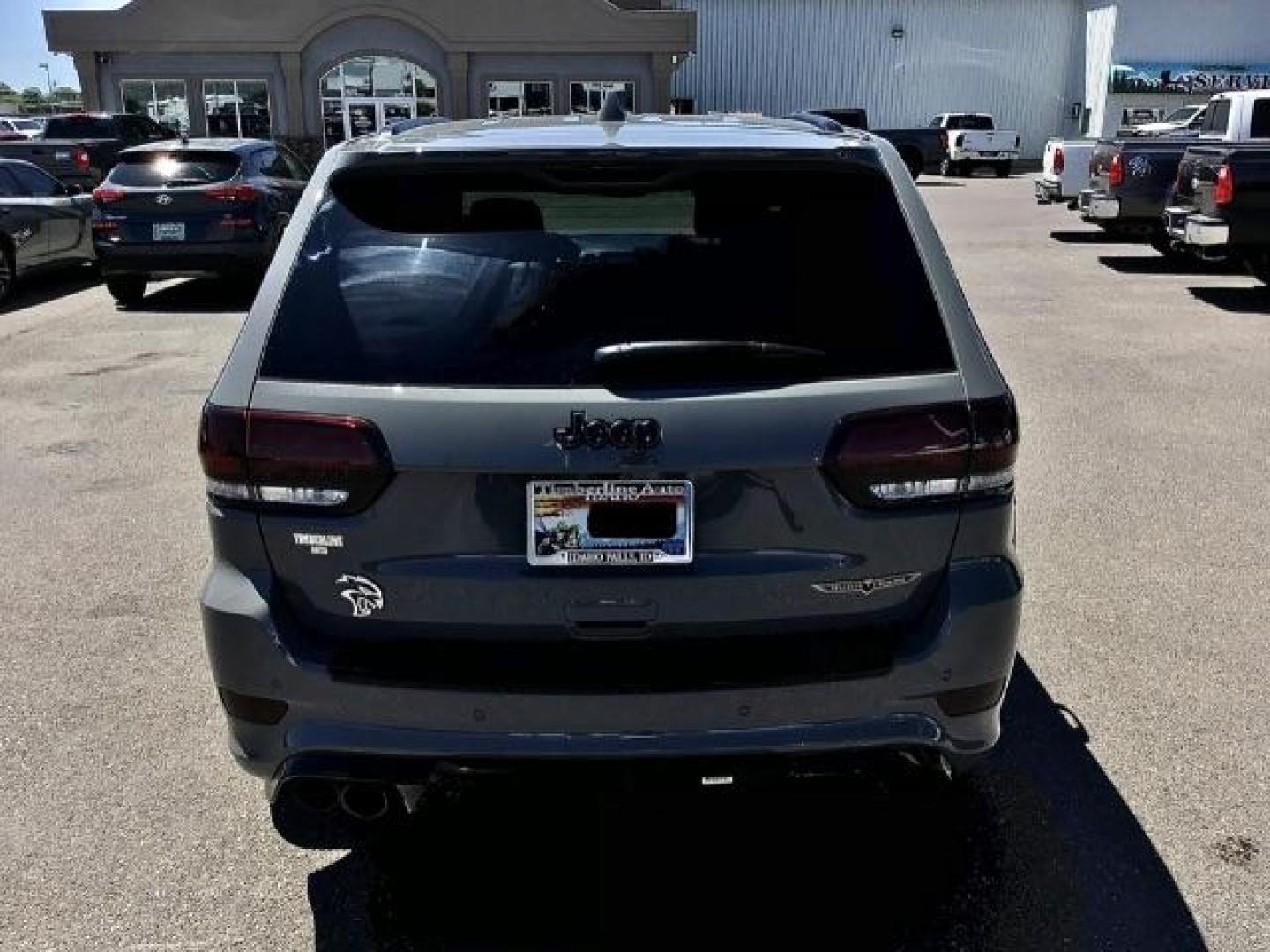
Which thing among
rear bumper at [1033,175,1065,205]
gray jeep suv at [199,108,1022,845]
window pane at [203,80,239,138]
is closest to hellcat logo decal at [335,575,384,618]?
gray jeep suv at [199,108,1022,845]

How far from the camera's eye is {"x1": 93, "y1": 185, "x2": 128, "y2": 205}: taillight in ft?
41.2

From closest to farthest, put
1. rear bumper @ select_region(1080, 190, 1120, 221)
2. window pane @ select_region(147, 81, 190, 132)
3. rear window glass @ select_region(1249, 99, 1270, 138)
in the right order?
rear bumper @ select_region(1080, 190, 1120, 221), rear window glass @ select_region(1249, 99, 1270, 138), window pane @ select_region(147, 81, 190, 132)

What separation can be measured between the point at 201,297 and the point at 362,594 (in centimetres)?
1217

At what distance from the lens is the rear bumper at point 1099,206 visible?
15.9 m

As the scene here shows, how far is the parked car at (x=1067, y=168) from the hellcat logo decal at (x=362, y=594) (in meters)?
19.6

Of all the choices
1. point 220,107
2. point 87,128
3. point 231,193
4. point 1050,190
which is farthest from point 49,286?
point 220,107

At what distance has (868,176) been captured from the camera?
110 inches

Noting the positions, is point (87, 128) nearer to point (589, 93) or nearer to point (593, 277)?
point (589, 93)

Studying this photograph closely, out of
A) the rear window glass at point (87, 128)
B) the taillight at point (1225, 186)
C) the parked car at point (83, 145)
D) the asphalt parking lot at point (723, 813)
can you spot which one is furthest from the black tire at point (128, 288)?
the rear window glass at point (87, 128)

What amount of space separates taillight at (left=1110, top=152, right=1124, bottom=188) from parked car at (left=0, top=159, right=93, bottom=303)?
1292 cm

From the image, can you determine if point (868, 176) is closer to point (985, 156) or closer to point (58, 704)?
point (58, 704)

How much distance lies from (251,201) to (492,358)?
11.0m

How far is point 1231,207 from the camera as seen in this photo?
12188mm

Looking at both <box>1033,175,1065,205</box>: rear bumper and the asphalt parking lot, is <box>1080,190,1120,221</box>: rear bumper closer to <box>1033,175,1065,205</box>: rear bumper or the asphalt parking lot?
<box>1033,175,1065,205</box>: rear bumper
